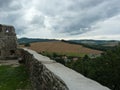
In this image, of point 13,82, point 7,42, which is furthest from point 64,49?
point 13,82

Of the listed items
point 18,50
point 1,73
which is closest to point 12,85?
point 1,73

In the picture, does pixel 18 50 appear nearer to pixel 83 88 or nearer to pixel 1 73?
pixel 1 73

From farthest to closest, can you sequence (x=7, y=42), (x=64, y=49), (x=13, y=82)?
(x=64, y=49), (x=7, y=42), (x=13, y=82)

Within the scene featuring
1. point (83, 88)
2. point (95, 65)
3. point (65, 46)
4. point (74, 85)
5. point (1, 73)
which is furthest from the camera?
point (65, 46)

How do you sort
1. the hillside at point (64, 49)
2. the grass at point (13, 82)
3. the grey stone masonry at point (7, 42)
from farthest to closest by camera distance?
the hillside at point (64, 49) < the grey stone masonry at point (7, 42) < the grass at point (13, 82)

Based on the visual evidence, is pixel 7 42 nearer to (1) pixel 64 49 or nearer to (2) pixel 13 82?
(2) pixel 13 82

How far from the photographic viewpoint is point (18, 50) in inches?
1179

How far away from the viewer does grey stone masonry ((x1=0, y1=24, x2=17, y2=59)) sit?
29.1 meters

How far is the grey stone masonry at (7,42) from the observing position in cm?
2908

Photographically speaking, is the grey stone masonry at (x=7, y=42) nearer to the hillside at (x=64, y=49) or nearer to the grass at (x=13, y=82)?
the grass at (x=13, y=82)

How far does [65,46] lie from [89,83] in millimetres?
64549

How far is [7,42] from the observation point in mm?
29703

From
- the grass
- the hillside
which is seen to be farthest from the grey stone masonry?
the hillside

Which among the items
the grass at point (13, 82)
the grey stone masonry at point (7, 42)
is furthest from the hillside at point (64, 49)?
the grass at point (13, 82)
